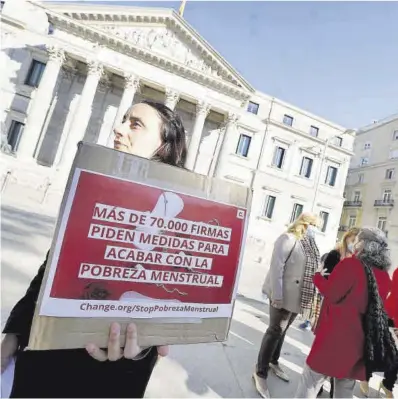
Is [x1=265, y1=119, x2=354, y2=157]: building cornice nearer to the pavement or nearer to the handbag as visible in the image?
the pavement

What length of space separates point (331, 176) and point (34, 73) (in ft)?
94.2

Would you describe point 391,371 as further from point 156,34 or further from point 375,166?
point 375,166

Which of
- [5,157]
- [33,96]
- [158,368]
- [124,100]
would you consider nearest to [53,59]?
[33,96]

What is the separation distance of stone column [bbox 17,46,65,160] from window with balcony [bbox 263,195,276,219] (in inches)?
785

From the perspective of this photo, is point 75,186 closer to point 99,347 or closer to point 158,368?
point 99,347

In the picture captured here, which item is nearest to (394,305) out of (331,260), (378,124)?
(331,260)

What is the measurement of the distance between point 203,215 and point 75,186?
0.45 m

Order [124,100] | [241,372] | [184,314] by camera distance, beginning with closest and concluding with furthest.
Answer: [184,314] → [241,372] → [124,100]

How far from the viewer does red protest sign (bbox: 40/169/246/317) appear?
94cm

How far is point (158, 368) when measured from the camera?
10.7 feet

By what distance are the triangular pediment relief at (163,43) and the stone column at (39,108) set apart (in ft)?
12.8

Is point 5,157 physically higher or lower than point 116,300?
higher

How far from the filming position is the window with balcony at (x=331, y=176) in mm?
31859

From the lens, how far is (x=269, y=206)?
97.9 ft
